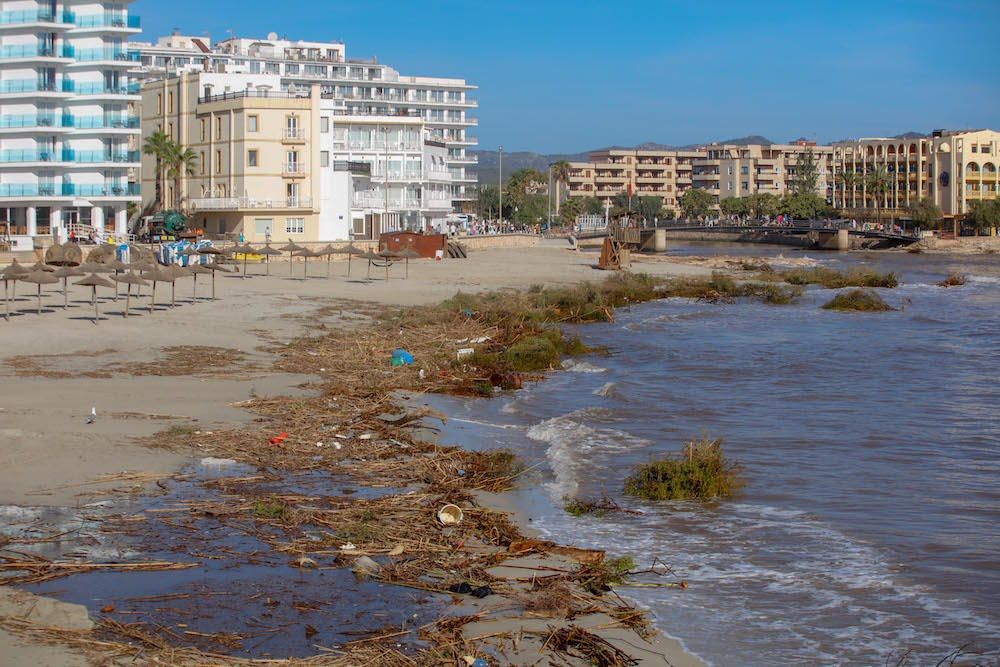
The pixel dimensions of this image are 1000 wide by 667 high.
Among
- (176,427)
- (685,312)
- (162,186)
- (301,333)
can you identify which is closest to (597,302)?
(685,312)

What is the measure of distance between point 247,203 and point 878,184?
9518 centimetres

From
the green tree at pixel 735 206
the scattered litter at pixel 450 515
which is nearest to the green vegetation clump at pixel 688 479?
the scattered litter at pixel 450 515

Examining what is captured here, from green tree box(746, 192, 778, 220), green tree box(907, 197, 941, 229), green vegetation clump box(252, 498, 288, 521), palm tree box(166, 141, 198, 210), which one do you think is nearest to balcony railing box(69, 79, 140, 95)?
palm tree box(166, 141, 198, 210)

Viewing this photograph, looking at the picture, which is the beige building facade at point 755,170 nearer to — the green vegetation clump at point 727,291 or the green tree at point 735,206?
the green tree at point 735,206

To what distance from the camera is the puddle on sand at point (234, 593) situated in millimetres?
8227

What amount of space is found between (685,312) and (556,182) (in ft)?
405

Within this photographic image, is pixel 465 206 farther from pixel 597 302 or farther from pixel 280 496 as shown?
pixel 280 496

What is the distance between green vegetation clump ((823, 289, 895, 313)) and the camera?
143 feet

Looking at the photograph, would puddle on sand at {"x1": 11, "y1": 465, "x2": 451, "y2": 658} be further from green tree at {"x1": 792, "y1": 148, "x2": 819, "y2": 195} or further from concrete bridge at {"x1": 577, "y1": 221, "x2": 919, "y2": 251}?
green tree at {"x1": 792, "y1": 148, "x2": 819, "y2": 195}

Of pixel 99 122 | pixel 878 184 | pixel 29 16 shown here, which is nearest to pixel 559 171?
pixel 878 184

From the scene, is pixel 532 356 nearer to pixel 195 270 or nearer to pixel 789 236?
pixel 195 270

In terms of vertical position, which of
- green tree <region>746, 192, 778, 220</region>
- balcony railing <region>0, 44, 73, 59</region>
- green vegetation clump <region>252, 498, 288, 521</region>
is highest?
balcony railing <region>0, 44, 73, 59</region>

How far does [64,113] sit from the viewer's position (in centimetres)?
5872

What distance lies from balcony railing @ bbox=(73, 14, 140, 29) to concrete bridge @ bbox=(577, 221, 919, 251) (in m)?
44.8
